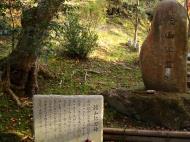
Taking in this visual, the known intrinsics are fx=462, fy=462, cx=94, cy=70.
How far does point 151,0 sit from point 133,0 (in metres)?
0.79

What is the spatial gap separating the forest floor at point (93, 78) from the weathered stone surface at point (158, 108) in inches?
7.1

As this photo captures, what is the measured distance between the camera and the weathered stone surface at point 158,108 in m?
8.98

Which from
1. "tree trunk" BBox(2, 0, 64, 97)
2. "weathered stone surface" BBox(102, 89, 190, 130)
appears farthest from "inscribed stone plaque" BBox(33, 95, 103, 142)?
"weathered stone surface" BBox(102, 89, 190, 130)

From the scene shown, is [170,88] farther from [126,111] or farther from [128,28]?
[128,28]

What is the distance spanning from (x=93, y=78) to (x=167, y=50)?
322cm

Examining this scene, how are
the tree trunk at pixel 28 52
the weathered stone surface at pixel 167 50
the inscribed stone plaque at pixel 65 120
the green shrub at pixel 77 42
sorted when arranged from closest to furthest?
1. the inscribed stone plaque at pixel 65 120
2. the tree trunk at pixel 28 52
3. the weathered stone surface at pixel 167 50
4. the green shrub at pixel 77 42

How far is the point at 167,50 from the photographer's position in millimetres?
9336

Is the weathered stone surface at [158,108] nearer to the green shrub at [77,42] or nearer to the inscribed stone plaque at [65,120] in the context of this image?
the inscribed stone plaque at [65,120]

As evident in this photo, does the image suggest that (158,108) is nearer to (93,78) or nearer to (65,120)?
(65,120)

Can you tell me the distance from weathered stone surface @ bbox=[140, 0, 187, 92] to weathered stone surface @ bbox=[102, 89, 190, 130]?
300 mm

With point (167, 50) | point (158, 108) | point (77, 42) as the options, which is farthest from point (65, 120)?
point (77, 42)

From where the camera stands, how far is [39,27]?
29.1 ft

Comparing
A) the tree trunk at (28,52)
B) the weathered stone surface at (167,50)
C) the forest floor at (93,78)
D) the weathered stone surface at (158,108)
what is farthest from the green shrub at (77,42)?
the weathered stone surface at (158,108)

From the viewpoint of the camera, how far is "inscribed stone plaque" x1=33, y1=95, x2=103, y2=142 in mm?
7293
